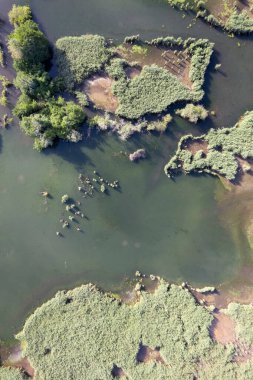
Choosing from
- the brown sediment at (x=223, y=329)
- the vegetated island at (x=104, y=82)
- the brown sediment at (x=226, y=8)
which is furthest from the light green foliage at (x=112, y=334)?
the brown sediment at (x=226, y=8)

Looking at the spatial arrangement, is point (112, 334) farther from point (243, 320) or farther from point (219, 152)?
point (219, 152)

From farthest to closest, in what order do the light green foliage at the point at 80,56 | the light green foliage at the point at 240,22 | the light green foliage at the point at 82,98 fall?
the light green foliage at the point at 82,98
the light green foliage at the point at 80,56
the light green foliage at the point at 240,22

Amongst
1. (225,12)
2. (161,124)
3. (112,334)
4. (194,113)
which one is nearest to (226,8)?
(225,12)

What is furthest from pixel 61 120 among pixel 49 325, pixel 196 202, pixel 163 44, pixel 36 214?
pixel 49 325

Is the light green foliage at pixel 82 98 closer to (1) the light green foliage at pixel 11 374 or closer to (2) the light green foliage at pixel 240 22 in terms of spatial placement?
(2) the light green foliage at pixel 240 22

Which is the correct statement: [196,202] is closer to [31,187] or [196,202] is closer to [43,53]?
[31,187]

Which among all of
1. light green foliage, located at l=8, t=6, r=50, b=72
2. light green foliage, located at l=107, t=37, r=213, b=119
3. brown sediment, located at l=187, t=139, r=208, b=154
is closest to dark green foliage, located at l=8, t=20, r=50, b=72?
light green foliage, located at l=8, t=6, r=50, b=72

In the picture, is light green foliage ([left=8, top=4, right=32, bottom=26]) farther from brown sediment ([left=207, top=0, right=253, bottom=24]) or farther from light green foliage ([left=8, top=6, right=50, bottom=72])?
brown sediment ([left=207, top=0, right=253, bottom=24])
